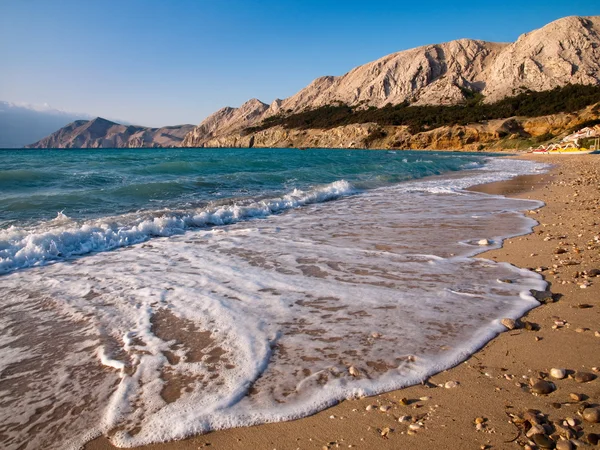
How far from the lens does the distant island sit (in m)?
65.3

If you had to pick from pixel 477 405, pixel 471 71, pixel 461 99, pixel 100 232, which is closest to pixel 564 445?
pixel 477 405

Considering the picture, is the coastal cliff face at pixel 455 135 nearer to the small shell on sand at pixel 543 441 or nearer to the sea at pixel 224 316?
the sea at pixel 224 316

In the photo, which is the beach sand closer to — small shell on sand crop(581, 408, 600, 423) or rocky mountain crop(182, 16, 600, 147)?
small shell on sand crop(581, 408, 600, 423)

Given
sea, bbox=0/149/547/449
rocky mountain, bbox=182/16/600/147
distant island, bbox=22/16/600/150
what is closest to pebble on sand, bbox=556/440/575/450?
sea, bbox=0/149/547/449

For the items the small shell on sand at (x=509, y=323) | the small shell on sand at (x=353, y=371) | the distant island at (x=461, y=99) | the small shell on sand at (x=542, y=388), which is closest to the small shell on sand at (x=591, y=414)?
the small shell on sand at (x=542, y=388)

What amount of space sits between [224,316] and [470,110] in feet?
292

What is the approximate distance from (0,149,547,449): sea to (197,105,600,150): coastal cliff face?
6175 centimetres

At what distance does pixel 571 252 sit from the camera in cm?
530

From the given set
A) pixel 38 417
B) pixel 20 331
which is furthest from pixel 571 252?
pixel 20 331

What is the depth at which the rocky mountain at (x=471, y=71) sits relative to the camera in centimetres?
8438

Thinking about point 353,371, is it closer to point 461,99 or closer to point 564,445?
point 564,445

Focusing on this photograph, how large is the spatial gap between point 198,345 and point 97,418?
94 centimetres

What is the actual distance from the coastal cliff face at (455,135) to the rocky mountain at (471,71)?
72.5 ft

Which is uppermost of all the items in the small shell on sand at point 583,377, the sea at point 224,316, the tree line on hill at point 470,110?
the tree line on hill at point 470,110
